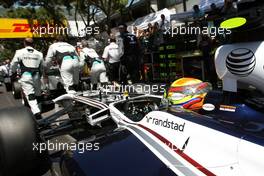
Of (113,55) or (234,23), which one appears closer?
(234,23)

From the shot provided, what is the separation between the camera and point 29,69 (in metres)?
6.38

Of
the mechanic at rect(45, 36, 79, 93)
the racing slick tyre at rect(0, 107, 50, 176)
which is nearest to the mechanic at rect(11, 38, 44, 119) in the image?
the mechanic at rect(45, 36, 79, 93)

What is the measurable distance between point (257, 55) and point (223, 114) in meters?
0.36

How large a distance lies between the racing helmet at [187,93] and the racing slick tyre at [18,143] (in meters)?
1.35

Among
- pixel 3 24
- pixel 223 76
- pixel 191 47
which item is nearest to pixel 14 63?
pixel 191 47

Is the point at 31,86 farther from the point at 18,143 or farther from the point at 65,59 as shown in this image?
the point at 18,143

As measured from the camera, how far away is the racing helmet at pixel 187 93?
2426 mm

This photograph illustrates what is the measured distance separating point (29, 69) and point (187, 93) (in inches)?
177

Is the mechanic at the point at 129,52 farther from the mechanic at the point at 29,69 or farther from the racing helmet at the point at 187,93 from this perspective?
the racing helmet at the point at 187,93

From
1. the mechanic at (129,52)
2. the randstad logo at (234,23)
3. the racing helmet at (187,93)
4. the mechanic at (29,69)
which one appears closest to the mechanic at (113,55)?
the mechanic at (129,52)

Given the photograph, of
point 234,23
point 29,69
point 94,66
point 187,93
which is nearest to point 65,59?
point 29,69

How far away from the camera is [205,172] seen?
1.50 m

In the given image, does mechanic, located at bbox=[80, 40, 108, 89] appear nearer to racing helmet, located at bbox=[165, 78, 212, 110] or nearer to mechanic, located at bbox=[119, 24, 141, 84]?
mechanic, located at bbox=[119, 24, 141, 84]

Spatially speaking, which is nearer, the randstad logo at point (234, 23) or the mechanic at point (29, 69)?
the randstad logo at point (234, 23)
